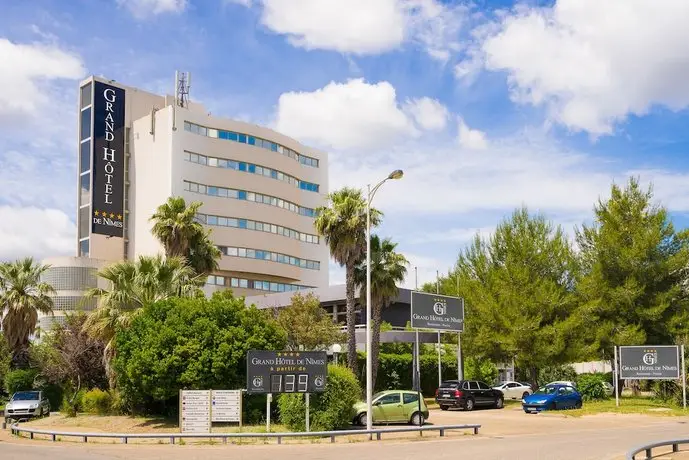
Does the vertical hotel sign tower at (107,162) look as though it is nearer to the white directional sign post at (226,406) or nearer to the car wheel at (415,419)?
the car wheel at (415,419)

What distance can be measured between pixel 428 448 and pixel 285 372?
660 cm

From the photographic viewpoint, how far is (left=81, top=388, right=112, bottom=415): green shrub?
38.5 meters

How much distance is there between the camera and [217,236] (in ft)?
257

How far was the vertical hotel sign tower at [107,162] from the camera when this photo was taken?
78.1 metres

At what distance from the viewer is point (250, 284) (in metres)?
82.1

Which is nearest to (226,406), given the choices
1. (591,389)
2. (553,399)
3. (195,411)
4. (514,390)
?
(195,411)

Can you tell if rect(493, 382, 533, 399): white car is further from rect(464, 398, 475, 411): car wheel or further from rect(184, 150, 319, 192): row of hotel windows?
rect(184, 150, 319, 192): row of hotel windows

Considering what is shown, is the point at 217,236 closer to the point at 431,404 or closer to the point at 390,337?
the point at 390,337

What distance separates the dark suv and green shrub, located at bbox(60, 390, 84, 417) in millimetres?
18953

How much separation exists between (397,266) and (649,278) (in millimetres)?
17873

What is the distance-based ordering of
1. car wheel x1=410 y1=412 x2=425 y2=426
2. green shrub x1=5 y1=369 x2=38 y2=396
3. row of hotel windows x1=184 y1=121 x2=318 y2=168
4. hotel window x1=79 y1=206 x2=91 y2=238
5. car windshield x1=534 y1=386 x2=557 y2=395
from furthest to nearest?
hotel window x1=79 y1=206 x2=91 y2=238, row of hotel windows x1=184 y1=121 x2=318 y2=168, green shrub x1=5 y1=369 x2=38 y2=396, car windshield x1=534 y1=386 x2=557 y2=395, car wheel x1=410 y1=412 x2=425 y2=426

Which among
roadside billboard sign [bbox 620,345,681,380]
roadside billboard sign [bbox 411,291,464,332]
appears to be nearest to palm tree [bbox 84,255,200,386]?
roadside billboard sign [bbox 411,291,464,332]

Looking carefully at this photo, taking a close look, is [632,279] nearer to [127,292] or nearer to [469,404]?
[469,404]

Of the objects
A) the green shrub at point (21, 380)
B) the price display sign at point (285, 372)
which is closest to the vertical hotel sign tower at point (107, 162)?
the green shrub at point (21, 380)
